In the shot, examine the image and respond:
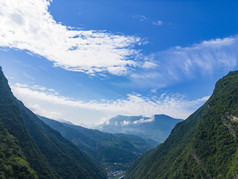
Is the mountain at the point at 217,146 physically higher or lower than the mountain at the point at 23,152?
higher

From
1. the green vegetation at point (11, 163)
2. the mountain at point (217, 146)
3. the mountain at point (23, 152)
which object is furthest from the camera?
the mountain at point (23, 152)

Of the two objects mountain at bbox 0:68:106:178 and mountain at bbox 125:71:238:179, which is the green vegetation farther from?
mountain at bbox 125:71:238:179

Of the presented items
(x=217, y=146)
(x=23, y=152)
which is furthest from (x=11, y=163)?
(x=217, y=146)

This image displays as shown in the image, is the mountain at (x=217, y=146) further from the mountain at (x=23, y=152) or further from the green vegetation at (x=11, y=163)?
the mountain at (x=23, y=152)

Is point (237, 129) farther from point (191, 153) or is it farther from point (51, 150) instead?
point (51, 150)

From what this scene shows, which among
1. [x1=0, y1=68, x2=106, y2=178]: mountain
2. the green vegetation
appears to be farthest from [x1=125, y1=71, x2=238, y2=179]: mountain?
[x1=0, y1=68, x2=106, y2=178]: mountain

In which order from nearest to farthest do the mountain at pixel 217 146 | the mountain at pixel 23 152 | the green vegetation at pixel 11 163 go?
the green vegetation at pixel 11 163, the mountain at pixel 217 146, the mountain at pixel 23 152

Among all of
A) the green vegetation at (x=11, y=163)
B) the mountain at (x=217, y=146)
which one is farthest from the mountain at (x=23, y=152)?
the mountain at (x=217, y=146)

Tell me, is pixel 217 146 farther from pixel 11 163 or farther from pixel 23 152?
pixel 23 152

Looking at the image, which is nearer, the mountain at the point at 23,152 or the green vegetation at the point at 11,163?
the green vegetation at the point at 11,163

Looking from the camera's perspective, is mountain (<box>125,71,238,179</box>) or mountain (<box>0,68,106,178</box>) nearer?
mountain (<box>125,71,238,179</box>)

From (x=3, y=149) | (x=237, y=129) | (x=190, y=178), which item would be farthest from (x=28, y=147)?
(x=237, y=129)
